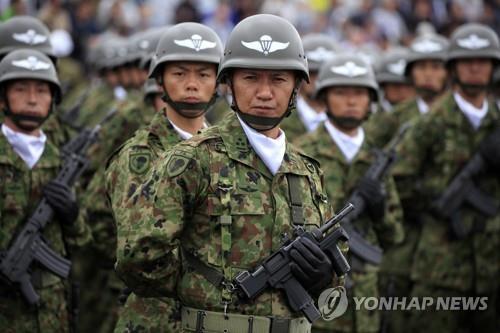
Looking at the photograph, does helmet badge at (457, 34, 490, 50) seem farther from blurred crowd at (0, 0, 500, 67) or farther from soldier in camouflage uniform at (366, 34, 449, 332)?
blurred crowd at (0, 0, 500, 67)

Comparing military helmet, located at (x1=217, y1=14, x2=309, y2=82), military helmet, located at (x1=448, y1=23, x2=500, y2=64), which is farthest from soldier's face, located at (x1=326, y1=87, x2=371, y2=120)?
military helmet, located at (x1=217, y1=14, x2=309, y2=82)

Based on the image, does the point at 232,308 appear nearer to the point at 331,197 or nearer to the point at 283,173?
the point at 283,173

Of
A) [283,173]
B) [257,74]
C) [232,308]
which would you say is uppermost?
[257,74]

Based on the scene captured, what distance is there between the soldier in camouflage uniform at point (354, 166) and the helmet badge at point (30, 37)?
2.62 meters

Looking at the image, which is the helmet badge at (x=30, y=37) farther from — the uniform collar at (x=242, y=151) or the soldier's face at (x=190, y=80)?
the uniform collar at (x=242, y=151)

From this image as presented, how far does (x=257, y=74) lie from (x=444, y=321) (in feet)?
18.6

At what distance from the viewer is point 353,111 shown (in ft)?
32.2

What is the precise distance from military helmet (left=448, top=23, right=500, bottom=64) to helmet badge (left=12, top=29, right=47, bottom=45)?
418cm

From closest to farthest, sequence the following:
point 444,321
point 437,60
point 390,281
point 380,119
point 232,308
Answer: point 232,308 → point 444,321 → point 390,281 → point 380,119 → point 437,60

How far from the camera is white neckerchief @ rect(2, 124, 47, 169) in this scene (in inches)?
327

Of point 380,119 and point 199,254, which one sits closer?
point 199,254

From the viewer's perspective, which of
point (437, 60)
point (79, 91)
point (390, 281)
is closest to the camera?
point (390, 281)

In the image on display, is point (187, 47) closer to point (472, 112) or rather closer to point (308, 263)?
point (308, 263)

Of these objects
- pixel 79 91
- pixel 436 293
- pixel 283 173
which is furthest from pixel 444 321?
pixel 79 91
